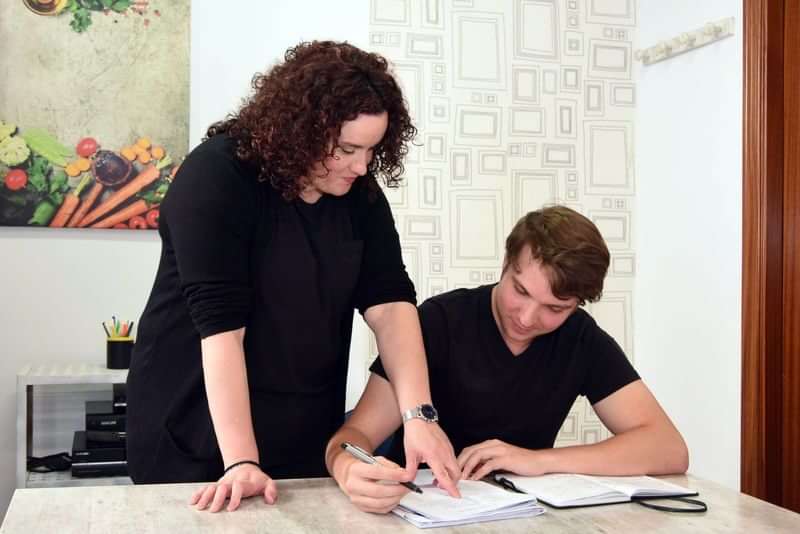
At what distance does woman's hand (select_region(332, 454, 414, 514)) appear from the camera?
137cm

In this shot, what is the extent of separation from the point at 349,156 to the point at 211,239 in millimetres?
266

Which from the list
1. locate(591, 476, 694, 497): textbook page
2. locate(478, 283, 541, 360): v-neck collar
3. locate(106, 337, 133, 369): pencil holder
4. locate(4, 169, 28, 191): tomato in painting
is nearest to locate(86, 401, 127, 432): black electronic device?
locate(106, 337, 133, 369): pencil holder

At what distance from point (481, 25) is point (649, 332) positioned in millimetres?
1289

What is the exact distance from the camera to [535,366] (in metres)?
1.97

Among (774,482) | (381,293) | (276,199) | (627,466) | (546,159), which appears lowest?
(774,482)

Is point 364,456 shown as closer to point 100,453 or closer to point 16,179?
point 100,453

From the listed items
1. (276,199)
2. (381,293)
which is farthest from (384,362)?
(276,199)

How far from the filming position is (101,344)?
3043 millimetres

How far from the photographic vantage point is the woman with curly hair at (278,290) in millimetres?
1474

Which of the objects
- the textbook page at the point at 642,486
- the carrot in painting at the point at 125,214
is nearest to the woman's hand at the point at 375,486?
the textbook page at the point at 642,486

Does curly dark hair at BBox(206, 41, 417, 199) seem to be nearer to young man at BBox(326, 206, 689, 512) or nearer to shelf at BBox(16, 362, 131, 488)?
young man at BBox(326, 206, 689, 512)

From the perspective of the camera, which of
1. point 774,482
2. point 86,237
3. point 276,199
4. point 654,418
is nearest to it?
point 276,199

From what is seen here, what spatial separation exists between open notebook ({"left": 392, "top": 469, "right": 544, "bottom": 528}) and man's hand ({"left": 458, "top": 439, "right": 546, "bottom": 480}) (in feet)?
0.37

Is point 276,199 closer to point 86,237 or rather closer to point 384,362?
point 384,362
